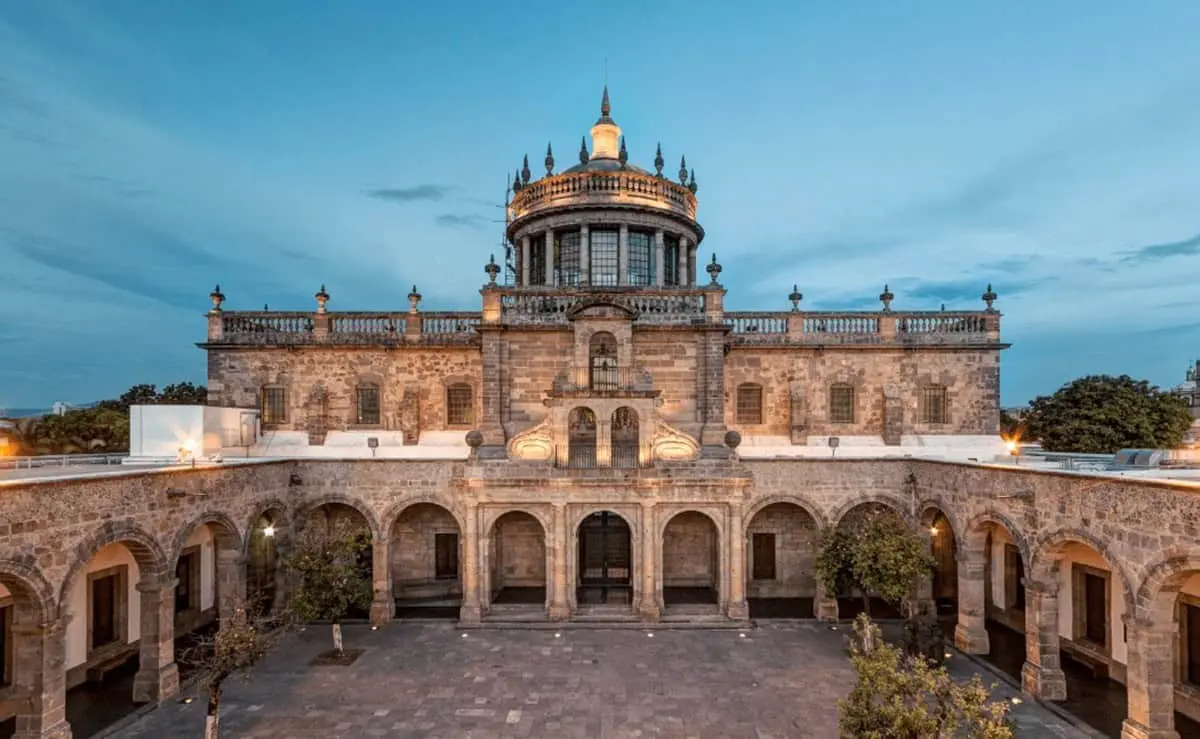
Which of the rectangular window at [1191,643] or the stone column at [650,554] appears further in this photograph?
the stone column at [650,554]

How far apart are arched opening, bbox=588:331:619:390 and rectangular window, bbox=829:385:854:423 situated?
385 inches

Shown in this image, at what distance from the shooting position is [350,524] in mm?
24000

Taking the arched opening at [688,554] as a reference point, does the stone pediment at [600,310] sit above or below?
above

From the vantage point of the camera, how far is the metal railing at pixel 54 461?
16.6 meters

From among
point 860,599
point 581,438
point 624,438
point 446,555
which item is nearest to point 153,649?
point 446,555

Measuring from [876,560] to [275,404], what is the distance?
77.5 ft

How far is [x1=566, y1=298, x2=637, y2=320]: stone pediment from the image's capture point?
23406mm

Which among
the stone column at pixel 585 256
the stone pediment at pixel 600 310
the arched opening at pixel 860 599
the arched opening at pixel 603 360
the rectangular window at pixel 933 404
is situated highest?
the stone column at pixel 585 256

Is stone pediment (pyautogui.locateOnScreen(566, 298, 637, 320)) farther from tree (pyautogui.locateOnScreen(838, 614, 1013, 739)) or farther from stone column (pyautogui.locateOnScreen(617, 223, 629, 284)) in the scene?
tree (pyautogui.locateOnScreen(838, 614, 1013, 739))

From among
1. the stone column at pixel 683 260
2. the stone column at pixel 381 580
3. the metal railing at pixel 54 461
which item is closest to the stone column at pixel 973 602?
the stone column at pixel 683 260

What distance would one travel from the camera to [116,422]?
1190 inches

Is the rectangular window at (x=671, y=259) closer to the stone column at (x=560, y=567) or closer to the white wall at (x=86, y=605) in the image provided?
the stone column at (x=560, y=567)

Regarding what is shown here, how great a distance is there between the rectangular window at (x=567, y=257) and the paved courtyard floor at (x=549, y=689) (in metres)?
15.9

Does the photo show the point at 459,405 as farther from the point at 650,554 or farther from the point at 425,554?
the point at 650,554
